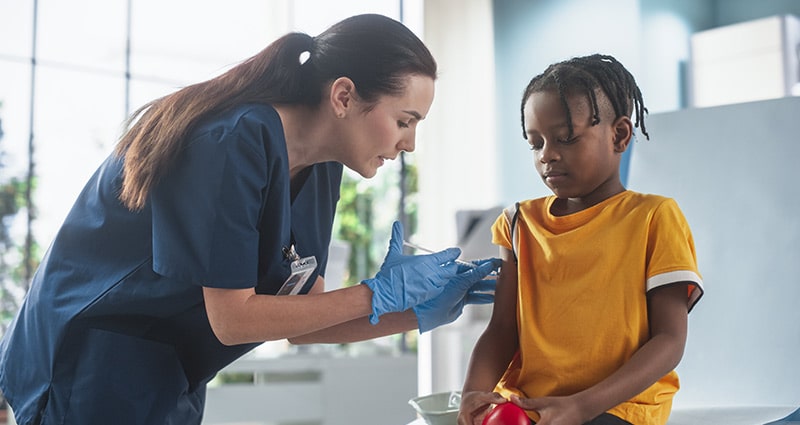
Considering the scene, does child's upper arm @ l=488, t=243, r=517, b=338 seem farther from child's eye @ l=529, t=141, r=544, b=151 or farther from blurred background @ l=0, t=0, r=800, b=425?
blurred background @ l=0, t=0, r=800, b=425

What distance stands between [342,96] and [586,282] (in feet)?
1.58

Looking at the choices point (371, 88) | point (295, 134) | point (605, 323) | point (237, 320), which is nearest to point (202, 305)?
point (237, 320)

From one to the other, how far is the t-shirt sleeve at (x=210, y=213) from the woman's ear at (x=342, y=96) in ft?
0.51

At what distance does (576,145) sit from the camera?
1.17m

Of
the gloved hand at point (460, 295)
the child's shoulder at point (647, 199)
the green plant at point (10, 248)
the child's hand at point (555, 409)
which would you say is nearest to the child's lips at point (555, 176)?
the child's shoulder at point (647, 199)

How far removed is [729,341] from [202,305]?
99 centimetres

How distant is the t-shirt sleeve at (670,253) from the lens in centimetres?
109

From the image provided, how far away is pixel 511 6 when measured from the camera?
5168 millimetres

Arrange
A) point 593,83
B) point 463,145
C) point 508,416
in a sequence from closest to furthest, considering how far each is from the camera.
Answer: point 508,416, point 593,83, point 463,145

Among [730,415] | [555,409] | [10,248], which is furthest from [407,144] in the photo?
[10,248]

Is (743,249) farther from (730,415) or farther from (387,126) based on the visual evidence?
(387,126)

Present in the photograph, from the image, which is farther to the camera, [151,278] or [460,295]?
[460,295]

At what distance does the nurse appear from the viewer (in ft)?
3.89

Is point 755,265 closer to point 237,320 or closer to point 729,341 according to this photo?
→ point 729,341
